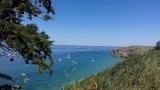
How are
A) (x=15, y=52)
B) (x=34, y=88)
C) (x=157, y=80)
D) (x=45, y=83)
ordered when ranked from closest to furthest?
(x=157, y=80)
(x=15, y=52)
(x=34, y=88)
(x=45, y=83)

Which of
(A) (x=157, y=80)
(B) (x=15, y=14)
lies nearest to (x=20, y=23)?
(B) (x=15, y=14)

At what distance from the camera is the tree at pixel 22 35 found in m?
15.4

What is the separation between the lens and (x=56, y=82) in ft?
172

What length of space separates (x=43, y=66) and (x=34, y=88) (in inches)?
1178

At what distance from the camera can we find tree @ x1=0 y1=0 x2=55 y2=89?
50.6 feet

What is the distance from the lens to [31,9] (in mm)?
16969

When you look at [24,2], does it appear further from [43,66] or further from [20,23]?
[43,66]

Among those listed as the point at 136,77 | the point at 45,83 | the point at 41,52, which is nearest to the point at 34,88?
the point at 45,83

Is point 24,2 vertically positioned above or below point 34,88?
above

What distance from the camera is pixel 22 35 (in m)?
15.5

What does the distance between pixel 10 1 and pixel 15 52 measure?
2819 millimetres

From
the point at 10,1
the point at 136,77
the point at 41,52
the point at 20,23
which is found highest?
the point at 10,1

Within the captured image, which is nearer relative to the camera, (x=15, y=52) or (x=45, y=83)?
(x=15, y=52)

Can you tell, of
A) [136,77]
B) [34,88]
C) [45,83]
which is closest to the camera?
[136,77]
